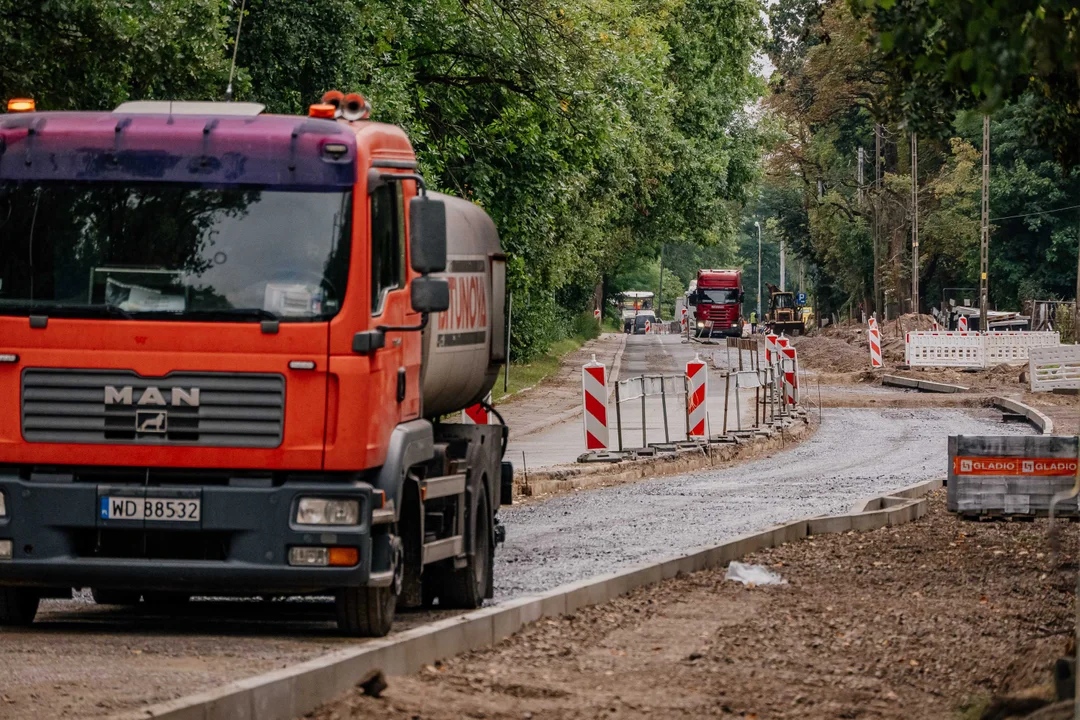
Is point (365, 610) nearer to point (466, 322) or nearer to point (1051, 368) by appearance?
point (466, 322)

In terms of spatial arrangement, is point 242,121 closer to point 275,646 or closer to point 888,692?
point 275,646

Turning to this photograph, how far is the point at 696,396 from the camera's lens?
27688mm

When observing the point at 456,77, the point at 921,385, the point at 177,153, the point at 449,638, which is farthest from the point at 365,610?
the point at 921,385

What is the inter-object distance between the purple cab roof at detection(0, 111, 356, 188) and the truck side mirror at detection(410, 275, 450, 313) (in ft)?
2.18

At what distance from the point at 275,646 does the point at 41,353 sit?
1882 mm

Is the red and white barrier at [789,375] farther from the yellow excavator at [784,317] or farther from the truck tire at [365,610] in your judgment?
the yellow excavator at [784,317]

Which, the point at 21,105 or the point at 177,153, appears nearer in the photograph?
the point at 177,153

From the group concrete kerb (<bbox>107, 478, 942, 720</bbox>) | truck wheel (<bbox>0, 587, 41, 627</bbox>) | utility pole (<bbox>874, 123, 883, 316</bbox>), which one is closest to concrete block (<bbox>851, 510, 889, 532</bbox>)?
concrete kerb (<bbox>107, 478, 942, 720</bbox>)

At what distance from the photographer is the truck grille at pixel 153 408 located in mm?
8594

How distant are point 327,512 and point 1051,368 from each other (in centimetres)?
3835

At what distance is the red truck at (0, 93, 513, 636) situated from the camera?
860 cm

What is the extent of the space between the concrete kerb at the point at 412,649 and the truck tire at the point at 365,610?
16 cm

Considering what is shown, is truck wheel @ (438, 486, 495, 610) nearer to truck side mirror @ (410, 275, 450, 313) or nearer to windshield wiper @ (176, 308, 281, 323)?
truck side mirror @ (410, 275, 450, 313)

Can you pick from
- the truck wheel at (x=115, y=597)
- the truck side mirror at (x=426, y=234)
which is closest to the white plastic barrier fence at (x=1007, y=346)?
the truck wheel at (x=115, y=597)
